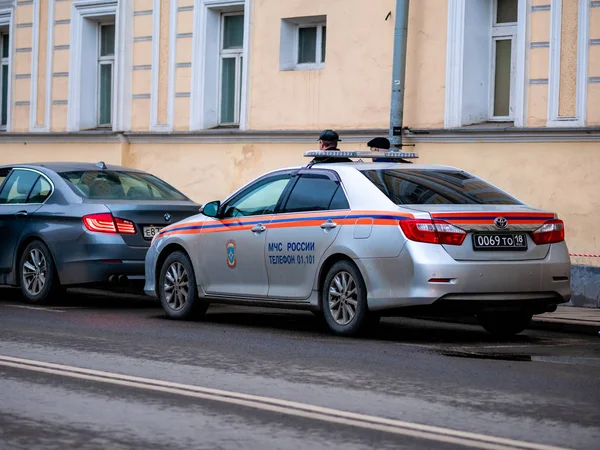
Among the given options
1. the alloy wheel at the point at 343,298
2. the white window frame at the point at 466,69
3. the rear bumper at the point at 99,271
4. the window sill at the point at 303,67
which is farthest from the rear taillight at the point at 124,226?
the window sill at the point at 303,67

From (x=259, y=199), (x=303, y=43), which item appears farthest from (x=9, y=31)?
(x=259, y=199)

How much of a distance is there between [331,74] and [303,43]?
3.88 feet

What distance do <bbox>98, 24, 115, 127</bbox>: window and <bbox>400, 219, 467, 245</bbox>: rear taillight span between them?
45.9ft

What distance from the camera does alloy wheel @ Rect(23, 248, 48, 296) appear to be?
1483cm

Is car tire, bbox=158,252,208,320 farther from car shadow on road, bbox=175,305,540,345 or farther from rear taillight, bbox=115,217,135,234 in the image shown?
rear taillight, bbox=115,217,135,234

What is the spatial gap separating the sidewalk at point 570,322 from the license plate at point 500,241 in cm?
143

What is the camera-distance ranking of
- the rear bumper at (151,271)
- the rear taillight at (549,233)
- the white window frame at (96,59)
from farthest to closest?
the white window frame at (96,59) → the rear bumper at (151,271) → the rear taillight at (549,233)

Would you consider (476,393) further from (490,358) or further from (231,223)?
(231,223)

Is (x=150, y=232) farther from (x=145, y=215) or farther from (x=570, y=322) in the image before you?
(x=570, y=322)

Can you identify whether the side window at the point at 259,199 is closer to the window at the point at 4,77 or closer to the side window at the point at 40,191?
the side window at the point at 40,191

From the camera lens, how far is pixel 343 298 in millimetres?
11375

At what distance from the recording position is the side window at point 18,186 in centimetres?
1552

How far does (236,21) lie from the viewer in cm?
2166

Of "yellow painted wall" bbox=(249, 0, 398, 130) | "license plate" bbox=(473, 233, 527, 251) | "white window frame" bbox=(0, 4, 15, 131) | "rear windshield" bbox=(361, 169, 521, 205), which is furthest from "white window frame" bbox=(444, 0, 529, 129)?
"white window frame" bbox=(0, 4, 15, 131)
